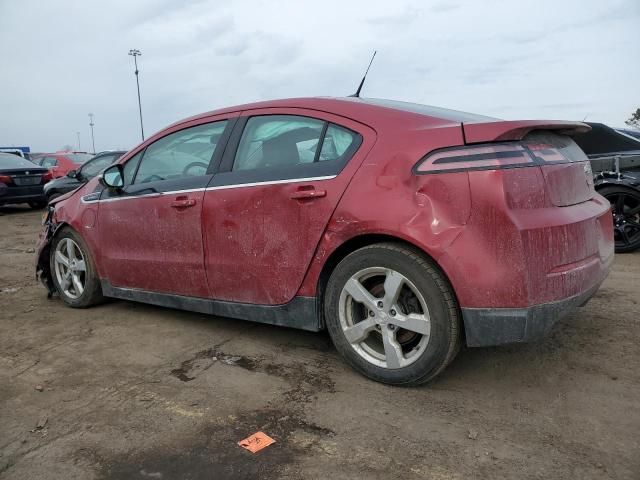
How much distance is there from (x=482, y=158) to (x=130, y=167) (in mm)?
A: 2837

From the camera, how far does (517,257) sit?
8.06ft

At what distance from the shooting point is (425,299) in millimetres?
2641

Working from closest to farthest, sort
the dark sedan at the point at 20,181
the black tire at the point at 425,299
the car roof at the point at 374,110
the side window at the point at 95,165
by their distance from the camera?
the black tire at the point at 425,299 < the car roof at the point at 374,110 < the side window at the point at 95,165 < the dark sedan at the point at 20,181

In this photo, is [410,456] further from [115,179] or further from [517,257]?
[115,179]

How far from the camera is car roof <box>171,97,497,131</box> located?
2.89 meters

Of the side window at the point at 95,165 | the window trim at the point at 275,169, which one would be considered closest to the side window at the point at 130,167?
the window trim at the point at 275,169

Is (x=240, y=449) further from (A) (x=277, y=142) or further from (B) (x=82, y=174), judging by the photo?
(B) (x=82, y=174)

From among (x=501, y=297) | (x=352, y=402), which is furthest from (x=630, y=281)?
(x=352, y=402)

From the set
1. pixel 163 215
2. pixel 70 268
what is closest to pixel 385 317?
pixel 163 215

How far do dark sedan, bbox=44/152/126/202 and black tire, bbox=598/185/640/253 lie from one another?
927 centimetres

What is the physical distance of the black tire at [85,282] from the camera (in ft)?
14.6

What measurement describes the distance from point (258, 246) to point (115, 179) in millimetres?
1736

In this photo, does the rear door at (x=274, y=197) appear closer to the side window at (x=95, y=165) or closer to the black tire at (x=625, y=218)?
the black tire at (x=625, y=218)

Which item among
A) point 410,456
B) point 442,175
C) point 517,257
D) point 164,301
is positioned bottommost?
point 410,456
